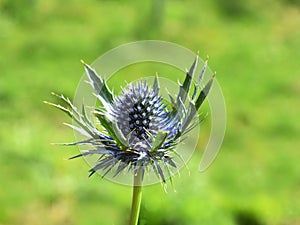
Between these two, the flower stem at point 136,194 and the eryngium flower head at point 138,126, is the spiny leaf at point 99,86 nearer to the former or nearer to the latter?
the eryngium flower head at point 138,126

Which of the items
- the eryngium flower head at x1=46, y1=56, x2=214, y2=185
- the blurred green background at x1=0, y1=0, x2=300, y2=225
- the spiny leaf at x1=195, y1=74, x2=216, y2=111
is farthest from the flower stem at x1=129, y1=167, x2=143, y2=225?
the blurred green background at x1=0, y1=0, x2=300, y2=225

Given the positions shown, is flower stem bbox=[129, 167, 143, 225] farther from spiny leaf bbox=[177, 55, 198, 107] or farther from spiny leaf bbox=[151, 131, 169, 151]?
spiny leaf bbox=[177, 55, 198, 107]

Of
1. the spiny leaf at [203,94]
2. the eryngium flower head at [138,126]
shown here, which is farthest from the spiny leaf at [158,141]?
the spiny leaf at [203,94]

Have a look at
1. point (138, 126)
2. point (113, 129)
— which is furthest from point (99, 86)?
point (113, 129)

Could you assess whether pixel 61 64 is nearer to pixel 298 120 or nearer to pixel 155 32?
pixel 155 32

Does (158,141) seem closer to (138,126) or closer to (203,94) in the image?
(203,94)

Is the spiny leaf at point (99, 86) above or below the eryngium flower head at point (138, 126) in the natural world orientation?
above

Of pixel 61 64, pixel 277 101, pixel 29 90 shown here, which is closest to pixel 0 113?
pixel 29 90
